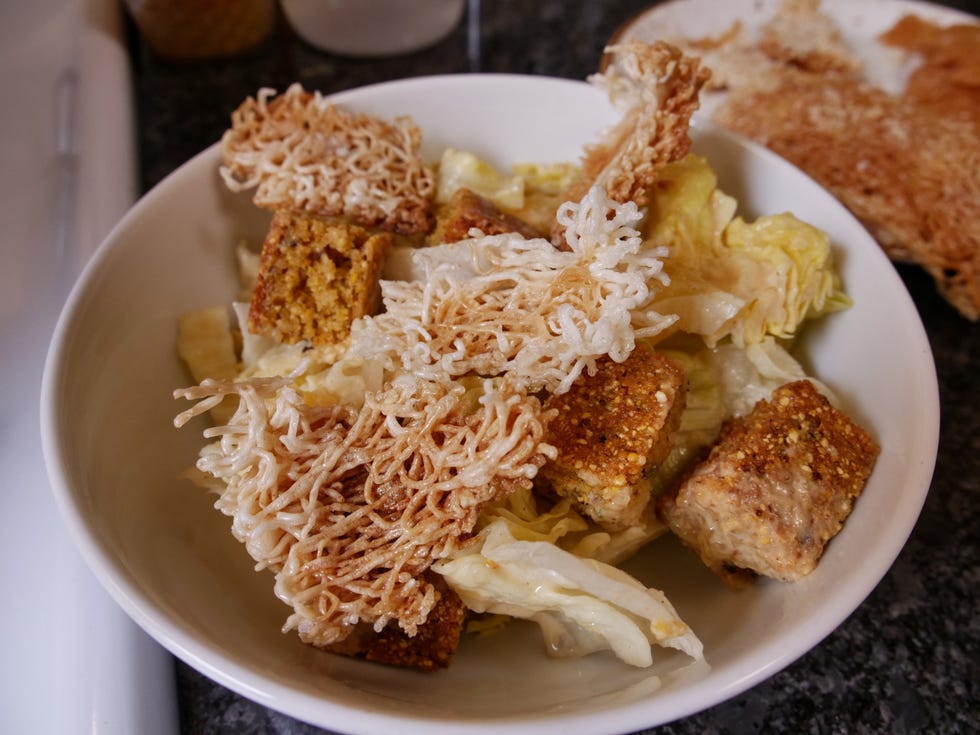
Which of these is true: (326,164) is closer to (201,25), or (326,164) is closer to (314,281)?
(314,281)

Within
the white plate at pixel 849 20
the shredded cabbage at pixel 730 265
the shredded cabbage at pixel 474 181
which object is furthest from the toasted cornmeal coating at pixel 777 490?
the white plate at pixel 849 20

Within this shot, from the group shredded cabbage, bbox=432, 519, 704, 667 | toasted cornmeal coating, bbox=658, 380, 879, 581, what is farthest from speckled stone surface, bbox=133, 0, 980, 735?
shredded cabbage, bbox=432, 519, 704, 667

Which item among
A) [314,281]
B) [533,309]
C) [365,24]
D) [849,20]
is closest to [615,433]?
[533,309]

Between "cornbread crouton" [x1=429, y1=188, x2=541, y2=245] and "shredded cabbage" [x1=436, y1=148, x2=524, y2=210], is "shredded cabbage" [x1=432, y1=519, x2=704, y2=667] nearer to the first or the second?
"cornbread crouton" [x1=429, y1=188, x2=541, y2=245]

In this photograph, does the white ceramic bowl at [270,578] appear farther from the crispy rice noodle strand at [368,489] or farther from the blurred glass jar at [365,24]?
the blurred glass jar at [365,24]

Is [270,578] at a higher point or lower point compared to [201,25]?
lower
